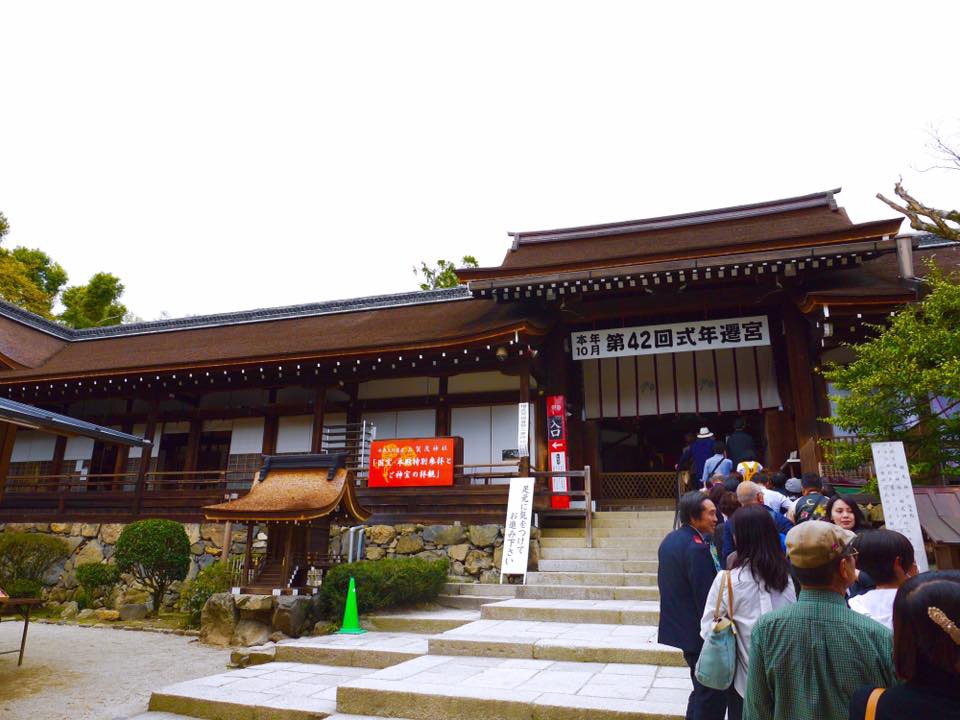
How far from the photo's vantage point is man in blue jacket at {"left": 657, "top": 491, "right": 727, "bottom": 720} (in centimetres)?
354

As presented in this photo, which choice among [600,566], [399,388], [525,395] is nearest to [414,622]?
[600,566]

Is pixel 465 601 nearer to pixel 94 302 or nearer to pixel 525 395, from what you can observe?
pixel 525 395

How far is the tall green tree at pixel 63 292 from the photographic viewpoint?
3291cm

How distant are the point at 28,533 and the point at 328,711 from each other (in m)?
11.4

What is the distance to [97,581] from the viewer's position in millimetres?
12227

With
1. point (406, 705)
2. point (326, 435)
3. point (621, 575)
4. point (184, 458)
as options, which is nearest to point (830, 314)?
point (621, 575)

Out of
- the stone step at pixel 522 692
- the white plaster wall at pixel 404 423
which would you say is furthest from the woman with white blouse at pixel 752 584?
the white plaster wall at pixel 404 423

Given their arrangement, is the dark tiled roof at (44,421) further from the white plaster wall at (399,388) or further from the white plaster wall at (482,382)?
the white plaster wall at (482,382)

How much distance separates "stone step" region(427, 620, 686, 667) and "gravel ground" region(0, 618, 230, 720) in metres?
3.12

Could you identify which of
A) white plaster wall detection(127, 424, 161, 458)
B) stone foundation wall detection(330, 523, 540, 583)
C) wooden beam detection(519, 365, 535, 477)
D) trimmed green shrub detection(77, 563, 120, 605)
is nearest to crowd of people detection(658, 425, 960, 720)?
stone foundation wall detection(330, 523, 540, 583)

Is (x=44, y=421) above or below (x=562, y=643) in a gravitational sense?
above

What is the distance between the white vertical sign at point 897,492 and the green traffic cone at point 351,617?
636 cm

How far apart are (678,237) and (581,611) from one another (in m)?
10.5

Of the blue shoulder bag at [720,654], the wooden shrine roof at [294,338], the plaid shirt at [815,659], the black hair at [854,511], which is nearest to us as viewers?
the plaid shirt at [815,659]
